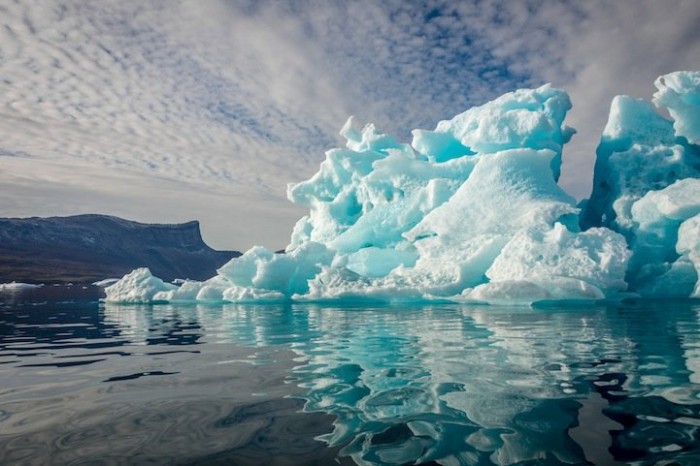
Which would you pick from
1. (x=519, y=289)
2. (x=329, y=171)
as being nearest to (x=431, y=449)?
(x=519, y=289)

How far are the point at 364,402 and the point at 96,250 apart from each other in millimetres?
147136

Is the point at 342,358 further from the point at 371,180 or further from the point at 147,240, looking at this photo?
the point at 147,240

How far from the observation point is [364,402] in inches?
142

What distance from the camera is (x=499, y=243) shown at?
631 inches

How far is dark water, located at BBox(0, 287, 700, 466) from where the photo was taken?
2598mm

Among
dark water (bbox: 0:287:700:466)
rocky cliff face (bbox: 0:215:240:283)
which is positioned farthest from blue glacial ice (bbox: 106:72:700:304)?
rocky cliff face (bbox: 0:215:240:283)

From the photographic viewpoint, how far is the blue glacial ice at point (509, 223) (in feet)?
46.7

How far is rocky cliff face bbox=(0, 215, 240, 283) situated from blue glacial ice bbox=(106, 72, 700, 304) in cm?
8215

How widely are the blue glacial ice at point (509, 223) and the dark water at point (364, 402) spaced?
7.32 metres

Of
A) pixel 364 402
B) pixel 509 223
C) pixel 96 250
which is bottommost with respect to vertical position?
pixel 364 402

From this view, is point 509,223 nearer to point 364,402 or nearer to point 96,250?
point 364,402

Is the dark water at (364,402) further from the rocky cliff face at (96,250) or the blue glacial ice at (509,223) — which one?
the rocky cliff face at (96,250)

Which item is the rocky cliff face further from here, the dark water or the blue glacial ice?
the dark water

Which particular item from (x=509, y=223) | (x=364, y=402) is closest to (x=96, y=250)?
(x=509, y=223)
